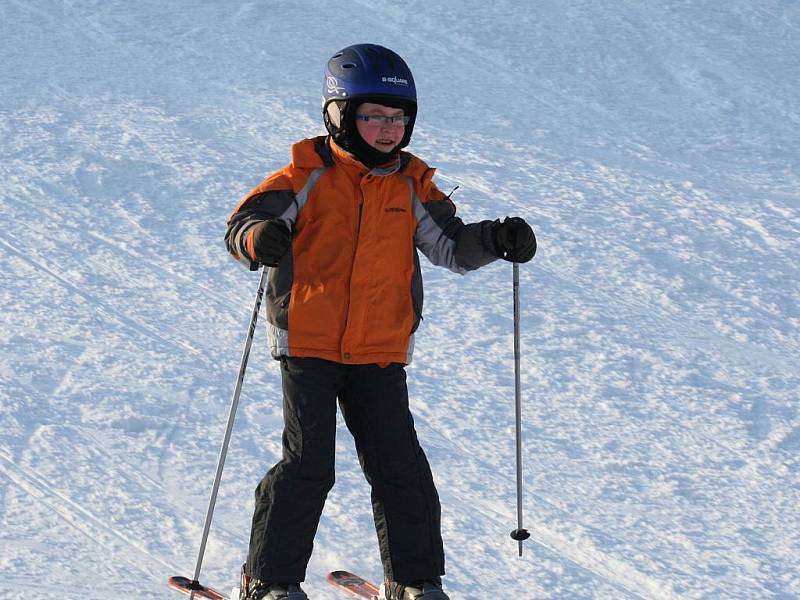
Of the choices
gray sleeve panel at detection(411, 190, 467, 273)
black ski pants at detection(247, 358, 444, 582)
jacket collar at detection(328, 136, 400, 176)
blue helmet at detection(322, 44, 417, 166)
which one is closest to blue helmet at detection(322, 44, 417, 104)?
blue helmet at detection(322, 44, 417, 166)

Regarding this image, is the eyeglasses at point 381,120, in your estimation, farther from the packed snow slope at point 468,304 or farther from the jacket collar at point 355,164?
the packed snow slope at point 468,304

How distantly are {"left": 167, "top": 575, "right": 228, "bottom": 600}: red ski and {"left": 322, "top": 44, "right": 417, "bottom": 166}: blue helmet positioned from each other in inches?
53.1

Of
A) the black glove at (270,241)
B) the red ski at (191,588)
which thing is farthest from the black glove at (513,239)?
the red ski at (191,588)

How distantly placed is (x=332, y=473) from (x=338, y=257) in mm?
625

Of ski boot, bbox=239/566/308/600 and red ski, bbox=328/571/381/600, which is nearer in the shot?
ski boot, bbox=239/566/308/600

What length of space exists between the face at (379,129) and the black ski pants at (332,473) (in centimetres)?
63

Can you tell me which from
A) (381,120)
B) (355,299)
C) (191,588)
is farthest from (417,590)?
(381,120)

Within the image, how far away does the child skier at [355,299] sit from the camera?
3.10 m

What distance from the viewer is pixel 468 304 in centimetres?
603

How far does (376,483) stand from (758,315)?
346 centimetres

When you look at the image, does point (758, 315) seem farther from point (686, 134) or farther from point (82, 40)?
point (82, 40)

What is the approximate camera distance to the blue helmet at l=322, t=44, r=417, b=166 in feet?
10.3

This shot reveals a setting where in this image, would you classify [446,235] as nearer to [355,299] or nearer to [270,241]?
[355,299]

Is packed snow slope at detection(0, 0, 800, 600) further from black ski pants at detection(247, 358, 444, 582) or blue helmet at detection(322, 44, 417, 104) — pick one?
blue helmet at detection(322, 44, 417, 104)
